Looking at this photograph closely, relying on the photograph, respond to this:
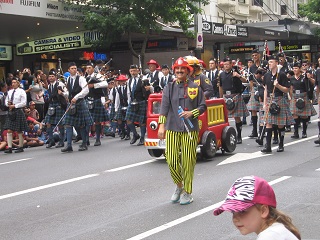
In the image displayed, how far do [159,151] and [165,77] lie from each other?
5.20m

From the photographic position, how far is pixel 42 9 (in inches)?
876

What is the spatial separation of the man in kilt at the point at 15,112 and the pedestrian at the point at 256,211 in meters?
13.1

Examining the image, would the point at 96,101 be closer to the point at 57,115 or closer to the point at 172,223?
the point at 57,115

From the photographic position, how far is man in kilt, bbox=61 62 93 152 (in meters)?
15.3

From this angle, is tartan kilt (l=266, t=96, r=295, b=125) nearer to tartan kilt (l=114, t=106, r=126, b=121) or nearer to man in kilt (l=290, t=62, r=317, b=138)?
man in kilt (l=290, t=62, r=317, b=138)

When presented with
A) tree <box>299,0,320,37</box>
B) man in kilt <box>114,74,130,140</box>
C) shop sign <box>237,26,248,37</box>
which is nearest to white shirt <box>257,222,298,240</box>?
man in kilt <box>114,74,130,140</box>

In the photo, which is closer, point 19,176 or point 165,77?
point 19,176

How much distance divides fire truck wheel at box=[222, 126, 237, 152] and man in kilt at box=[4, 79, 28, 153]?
5144 millimetres

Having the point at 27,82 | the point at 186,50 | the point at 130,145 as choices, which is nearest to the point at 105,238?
the point at 130,145

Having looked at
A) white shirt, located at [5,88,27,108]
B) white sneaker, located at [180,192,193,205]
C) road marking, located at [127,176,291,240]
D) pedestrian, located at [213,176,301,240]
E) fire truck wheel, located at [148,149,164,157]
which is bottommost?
road marking, located at [127,176,291,240]

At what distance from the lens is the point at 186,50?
3119 cm

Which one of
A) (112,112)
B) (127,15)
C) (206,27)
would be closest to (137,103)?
(112,112)

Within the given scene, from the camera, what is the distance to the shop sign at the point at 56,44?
26344 millimetres

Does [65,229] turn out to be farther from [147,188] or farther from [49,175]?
[49,175]
